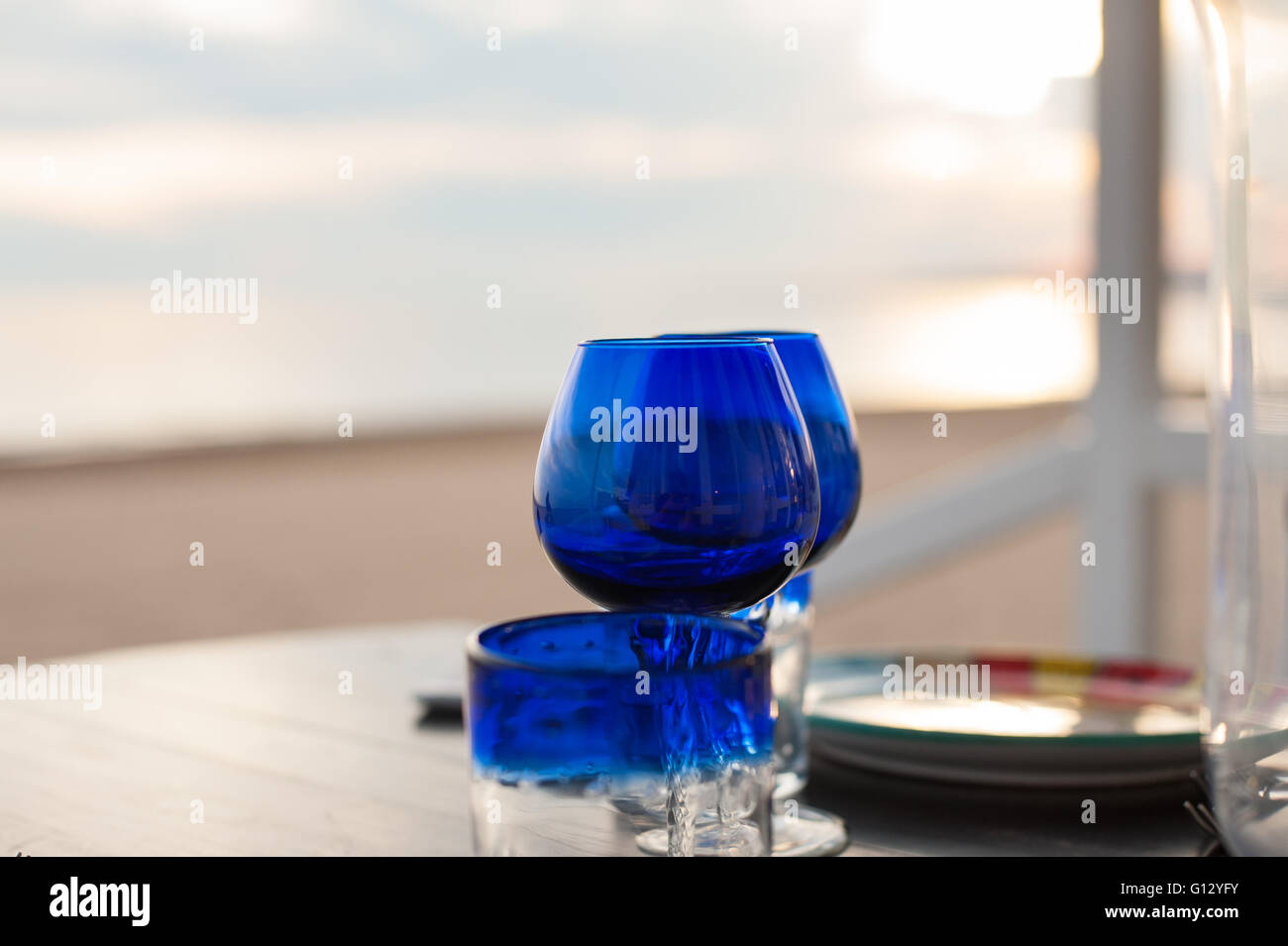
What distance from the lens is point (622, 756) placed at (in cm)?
46

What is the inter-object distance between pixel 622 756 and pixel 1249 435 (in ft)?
0.97

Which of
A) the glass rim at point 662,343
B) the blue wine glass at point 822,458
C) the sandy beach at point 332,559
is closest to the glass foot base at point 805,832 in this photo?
the blue wine glass at point 822,458

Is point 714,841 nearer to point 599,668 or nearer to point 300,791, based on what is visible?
point 599,668

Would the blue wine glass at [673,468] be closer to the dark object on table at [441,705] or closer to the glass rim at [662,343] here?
the glass rim at [662,343]

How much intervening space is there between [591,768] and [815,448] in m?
0.26

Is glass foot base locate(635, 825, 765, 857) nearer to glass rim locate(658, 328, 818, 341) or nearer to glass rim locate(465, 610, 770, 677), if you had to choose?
glass rim locate(465, 610, 770, 677)

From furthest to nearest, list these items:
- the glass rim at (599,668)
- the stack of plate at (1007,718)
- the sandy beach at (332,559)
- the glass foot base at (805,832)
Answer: the sandy beach at (332,559) → the stack of plate at (1007,718) → the glass foot base at (805,832) → the glass rim at (599,668)

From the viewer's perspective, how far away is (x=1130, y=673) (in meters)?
0.92

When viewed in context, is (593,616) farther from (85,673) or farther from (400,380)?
(400,380)

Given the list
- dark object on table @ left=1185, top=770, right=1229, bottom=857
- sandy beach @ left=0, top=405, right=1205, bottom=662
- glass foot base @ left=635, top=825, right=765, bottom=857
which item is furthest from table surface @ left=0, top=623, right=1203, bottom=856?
sandy beach @ left=0, top=405, right=1205, bottom=662

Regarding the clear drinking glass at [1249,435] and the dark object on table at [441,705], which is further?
the dark object on table at [441,705]

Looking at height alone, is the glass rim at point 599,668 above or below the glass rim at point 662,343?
below

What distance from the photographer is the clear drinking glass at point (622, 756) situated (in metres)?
0.46
